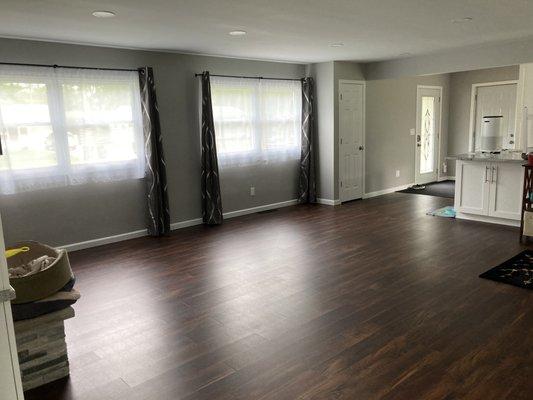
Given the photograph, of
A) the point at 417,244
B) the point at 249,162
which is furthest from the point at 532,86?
the point at 249,162

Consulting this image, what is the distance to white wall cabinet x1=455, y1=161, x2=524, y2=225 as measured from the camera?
17.7 ft

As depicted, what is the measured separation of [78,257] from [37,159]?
1156 millimetres

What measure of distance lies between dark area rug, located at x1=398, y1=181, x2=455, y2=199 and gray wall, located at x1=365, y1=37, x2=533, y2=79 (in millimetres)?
2386

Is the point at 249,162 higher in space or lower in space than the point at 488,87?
lower

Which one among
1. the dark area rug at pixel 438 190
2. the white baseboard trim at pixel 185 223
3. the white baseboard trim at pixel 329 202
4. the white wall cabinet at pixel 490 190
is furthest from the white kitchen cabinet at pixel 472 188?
the white baseboard trim at pixel 185 223

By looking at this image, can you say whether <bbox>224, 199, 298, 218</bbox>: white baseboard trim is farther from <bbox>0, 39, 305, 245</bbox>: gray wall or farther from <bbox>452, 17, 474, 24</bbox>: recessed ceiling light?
<bbox>452, 17, 474, 24</bbox>: recessed ceiling light

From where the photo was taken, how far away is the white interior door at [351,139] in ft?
23.8

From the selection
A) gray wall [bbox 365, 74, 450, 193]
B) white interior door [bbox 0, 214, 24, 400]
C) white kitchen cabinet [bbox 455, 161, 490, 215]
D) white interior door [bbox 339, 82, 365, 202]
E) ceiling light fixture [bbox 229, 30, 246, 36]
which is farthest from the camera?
gray wall [bbox 365, 74, 450, 193]

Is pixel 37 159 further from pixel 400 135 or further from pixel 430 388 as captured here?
pixel 400 135

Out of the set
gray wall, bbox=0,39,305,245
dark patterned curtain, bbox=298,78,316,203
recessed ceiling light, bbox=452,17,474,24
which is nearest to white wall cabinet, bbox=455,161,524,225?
recessed ceiling light, bbox=452,17,474,24

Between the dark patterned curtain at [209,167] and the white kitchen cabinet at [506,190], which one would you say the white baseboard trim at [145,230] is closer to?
the dark patterned curtain at [209,167]

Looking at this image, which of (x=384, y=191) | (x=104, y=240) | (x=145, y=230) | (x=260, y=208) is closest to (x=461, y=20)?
(x=260, y=208)

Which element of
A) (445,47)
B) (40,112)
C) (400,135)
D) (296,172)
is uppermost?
(445,47)

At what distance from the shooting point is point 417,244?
16.3 feet
